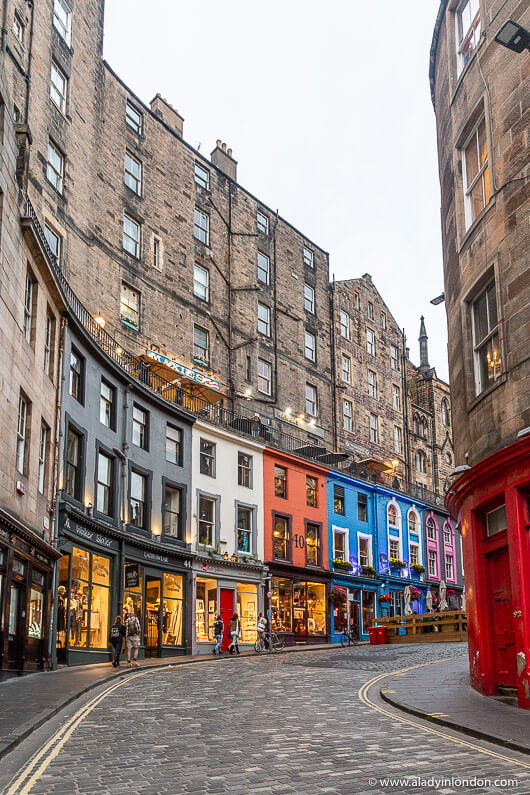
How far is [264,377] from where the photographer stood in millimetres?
42875

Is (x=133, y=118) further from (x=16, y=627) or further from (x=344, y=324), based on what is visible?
(x=16, y=627)

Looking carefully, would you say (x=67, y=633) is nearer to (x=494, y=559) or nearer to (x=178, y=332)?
(x=494, y=559)

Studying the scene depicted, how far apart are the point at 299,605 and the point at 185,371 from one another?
12.6 m

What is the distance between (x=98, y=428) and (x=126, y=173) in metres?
14.7

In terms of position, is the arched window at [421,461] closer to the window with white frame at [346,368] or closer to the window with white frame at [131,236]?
the window with white frame at [346,368]

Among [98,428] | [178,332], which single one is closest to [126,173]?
[178,332]

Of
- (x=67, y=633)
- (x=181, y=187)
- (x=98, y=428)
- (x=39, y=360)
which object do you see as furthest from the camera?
(x=181, y=187)

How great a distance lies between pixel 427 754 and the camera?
28.6 feet

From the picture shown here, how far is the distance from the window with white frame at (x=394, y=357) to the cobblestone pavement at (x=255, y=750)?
42.2 metres

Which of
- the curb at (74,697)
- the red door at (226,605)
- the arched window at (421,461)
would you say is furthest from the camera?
the arched window at (421,461)

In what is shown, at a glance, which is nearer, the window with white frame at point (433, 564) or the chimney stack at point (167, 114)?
the chimney stack at point (167, 114)

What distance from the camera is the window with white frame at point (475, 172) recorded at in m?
15.6

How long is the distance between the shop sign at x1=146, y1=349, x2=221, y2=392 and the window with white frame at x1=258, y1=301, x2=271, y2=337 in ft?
25.3

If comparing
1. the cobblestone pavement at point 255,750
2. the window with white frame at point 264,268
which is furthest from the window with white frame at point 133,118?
the cobblestone pavement at point 255,750
